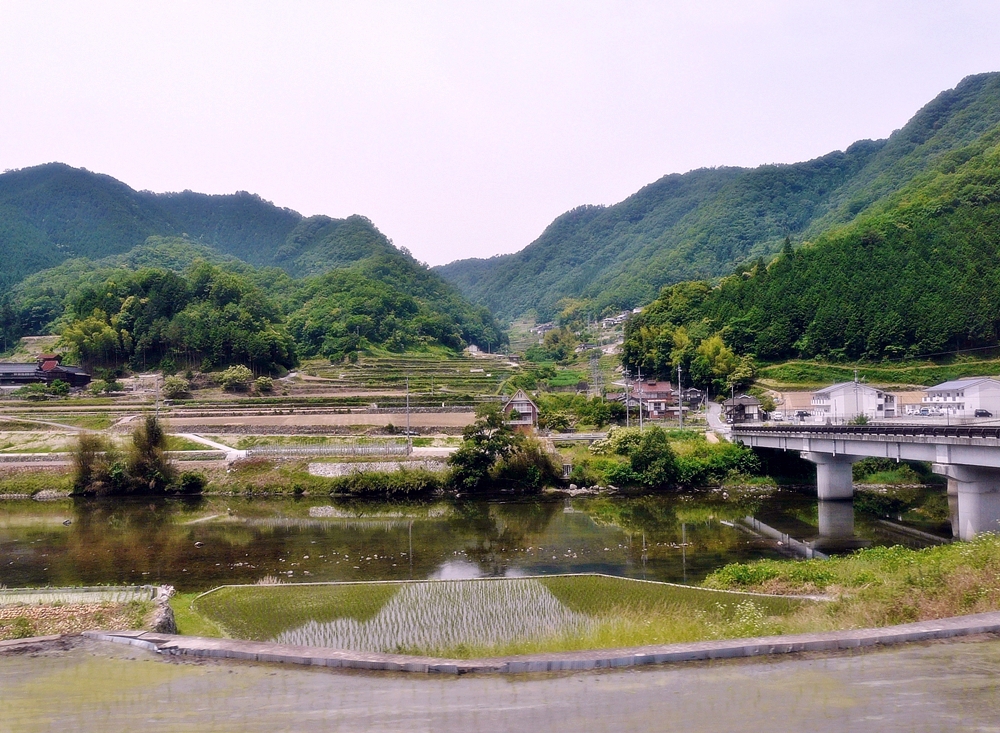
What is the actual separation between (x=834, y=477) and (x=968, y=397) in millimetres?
11243

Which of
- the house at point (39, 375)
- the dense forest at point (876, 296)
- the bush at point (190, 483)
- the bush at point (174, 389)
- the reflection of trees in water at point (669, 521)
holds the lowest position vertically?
the reflection of trees in water at point (669, 521)

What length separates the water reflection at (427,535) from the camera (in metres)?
19.4

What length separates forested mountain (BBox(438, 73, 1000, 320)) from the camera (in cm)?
10788

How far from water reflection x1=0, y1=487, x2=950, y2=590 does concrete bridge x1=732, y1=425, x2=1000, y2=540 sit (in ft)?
4.43

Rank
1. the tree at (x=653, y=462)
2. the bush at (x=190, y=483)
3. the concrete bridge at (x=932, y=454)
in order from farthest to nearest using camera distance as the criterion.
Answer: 1. the bush at (x=190, y=483)
2. the tree at (x=653, y=462)
3. the concrete bridge at (x=932, y=454)

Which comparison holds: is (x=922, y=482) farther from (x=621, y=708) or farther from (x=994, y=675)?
(x=621, y=708)

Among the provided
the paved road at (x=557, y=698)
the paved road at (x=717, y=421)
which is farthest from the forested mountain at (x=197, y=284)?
the paved road at (x=557, y=698)

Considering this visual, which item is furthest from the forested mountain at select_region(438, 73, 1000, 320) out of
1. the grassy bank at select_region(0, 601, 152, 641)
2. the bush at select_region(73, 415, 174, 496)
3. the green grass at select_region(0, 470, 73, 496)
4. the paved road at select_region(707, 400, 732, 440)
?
the grassy bank at select_region(0, 601, 152, 641)

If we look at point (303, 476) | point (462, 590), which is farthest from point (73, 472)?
point (462, 590)

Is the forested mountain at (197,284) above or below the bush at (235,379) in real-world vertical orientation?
above

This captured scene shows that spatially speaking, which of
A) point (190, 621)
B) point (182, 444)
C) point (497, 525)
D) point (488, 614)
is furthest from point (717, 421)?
point (190, 621)

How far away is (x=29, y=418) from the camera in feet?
153

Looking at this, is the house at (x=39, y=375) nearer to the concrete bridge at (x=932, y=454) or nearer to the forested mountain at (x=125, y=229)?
the concrete bridge at (x=932, y=454)

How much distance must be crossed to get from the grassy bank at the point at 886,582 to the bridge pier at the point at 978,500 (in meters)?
4.93
